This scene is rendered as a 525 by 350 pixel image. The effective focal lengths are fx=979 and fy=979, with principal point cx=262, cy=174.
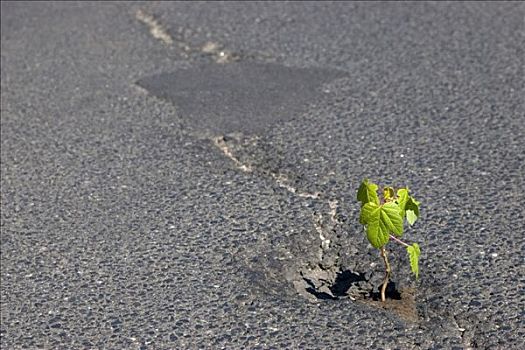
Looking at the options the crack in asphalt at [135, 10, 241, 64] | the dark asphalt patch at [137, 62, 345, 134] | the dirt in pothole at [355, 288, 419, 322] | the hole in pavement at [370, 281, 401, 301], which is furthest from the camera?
the crack in asphalt at [135, 10, 241, 64]

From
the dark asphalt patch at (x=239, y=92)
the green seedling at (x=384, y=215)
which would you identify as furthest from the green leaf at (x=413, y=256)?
the dark asphalt patch at (x=239, y=92)

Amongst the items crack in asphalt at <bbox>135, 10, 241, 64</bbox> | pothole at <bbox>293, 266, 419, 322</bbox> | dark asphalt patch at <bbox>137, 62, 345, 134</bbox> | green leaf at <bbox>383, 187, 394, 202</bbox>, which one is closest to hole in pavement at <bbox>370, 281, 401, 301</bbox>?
pothole at <bbox>293, 266, 419, 322</bbox>

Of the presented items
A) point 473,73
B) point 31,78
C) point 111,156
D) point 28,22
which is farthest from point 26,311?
point 28,22

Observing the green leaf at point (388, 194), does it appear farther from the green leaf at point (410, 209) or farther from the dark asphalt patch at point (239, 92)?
the dark asphalt patch at point (239, 92)

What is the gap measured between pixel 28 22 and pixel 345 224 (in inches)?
116

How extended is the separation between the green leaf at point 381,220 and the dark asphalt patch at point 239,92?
55.9 inches

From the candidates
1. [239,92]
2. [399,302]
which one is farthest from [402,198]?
[239,92]

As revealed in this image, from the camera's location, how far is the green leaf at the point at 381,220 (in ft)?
9.59

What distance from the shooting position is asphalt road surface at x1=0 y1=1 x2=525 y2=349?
3.07 m

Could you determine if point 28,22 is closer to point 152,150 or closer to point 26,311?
point 152,150

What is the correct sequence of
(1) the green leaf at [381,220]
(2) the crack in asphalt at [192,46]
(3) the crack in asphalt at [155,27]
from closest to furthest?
(1) the green leaf at [381,220] → (2) the crack in asphalt at [192,46] → (3) the crack in asphalt at [155,27]

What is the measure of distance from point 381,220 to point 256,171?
109 centimetres

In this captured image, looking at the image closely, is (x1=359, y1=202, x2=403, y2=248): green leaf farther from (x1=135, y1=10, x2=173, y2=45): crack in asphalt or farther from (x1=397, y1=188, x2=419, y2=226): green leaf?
(x1=135, y1=10, x2=173, y2=45): crack in asphalt

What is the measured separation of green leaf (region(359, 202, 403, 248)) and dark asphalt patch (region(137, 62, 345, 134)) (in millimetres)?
1420
